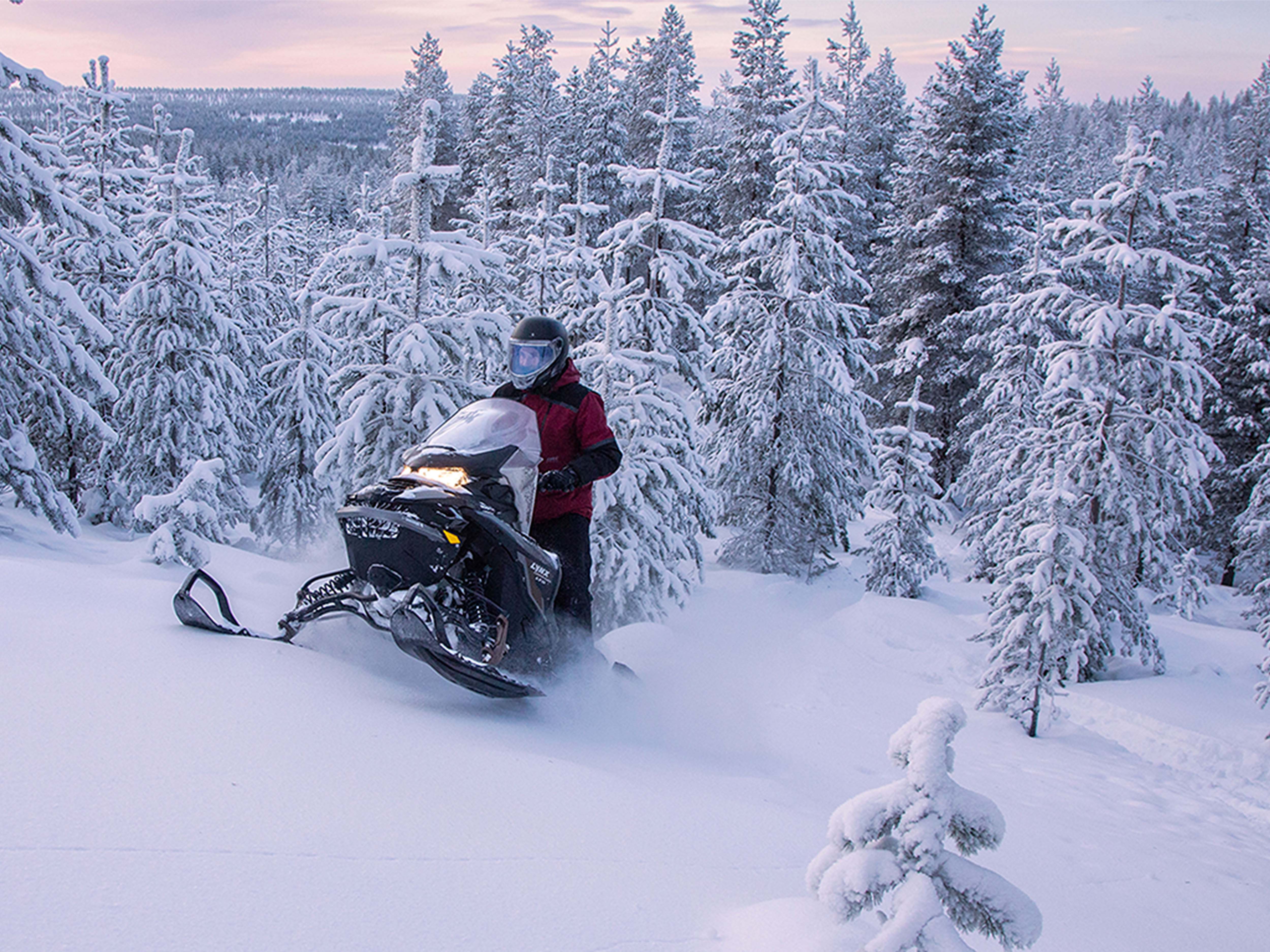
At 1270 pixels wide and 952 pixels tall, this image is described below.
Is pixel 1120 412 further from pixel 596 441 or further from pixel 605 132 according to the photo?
pixel 605 132

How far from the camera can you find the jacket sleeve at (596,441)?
17.1ft

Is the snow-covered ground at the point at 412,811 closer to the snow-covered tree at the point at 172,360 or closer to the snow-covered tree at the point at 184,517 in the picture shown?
the snow-covered tree at the point at 184,517

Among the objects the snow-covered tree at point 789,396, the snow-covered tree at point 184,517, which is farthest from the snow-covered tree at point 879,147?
the snow-covered tree at point 184,517

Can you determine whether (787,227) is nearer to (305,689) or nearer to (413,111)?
(305,689)

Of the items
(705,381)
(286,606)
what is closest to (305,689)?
(286,606)

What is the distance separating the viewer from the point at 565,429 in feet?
18.0

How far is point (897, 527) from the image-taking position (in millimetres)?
18797

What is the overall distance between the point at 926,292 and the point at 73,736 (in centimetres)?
2820

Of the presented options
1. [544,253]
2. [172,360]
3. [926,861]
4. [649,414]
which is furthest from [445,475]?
[172,360]

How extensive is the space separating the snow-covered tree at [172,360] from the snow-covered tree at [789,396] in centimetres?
1052

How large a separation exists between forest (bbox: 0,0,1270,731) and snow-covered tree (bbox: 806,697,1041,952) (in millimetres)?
7835

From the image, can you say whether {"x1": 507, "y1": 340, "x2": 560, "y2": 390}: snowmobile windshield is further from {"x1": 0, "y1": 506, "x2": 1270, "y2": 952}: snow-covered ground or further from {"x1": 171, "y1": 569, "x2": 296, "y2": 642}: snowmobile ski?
{"x1": 171, "y1": 569, "x2": 296, "y2": 642}: snowmobile ski

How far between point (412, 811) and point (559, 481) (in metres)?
2.51

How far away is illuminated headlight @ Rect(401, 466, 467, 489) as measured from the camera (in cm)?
445
